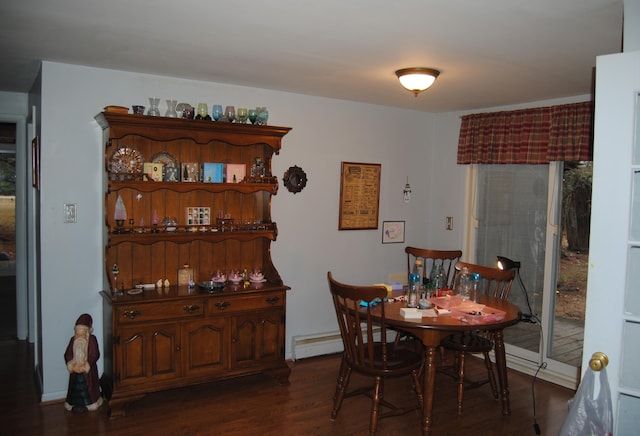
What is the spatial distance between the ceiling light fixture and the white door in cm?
155

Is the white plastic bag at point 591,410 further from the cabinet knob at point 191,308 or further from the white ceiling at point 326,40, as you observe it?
the cabinet knob at point 191,308

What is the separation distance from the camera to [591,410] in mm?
1765

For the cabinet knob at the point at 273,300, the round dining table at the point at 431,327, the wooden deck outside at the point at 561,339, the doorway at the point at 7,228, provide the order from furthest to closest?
the doorway at the point at 7,228, the wooden deck outside at the point at 561,339, the cabinet knob at the point at 273,300, the round dining table at the point at 431,327

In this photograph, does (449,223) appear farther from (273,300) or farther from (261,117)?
(261,117)

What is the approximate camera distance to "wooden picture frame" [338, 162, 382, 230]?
4.65 m

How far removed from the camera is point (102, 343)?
367cm

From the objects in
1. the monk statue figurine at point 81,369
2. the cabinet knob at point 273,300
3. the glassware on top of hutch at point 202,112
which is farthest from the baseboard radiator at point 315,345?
the glassware on top of hutch at point 202,112

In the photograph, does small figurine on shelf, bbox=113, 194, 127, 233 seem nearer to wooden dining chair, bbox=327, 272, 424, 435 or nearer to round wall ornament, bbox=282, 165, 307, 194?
round wall ornament, bbox=282, 165, 307, 194

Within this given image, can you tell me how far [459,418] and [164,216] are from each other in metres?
2.55

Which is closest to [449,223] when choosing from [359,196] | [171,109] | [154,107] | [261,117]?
[359,196]

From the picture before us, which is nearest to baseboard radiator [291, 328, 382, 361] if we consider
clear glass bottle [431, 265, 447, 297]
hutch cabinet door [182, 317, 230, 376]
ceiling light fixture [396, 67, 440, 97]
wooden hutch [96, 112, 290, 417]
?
wooden hutch [96, 112, 290, 417]

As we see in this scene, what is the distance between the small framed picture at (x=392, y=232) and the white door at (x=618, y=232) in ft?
10.4

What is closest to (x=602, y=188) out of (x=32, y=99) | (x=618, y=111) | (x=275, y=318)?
(x=618, y=111)

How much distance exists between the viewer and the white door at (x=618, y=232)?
67.5 inches
